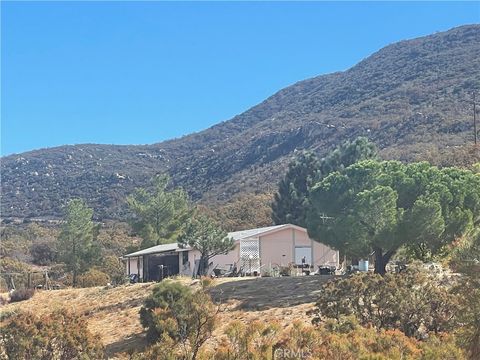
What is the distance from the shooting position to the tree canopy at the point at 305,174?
51.5 meters

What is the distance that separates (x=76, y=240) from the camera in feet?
174

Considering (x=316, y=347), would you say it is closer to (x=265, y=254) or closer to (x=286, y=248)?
(x=265, y=254)

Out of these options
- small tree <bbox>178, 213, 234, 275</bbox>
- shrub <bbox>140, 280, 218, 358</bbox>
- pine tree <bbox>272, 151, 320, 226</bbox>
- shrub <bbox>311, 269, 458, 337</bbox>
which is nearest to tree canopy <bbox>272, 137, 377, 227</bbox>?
pine tree <bbox>272, 151, 320, 226</bbox>

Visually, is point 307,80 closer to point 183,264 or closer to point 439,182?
point 183,264

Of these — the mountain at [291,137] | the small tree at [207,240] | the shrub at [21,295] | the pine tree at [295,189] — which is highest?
the mountain at [291,137]

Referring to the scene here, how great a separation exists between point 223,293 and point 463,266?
18.8 meters

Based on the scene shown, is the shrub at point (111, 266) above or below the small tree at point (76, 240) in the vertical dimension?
below

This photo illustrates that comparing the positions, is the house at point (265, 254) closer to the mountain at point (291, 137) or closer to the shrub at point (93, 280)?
the shrub at point (93, 280)

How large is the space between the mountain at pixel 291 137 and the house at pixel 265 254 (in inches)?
755

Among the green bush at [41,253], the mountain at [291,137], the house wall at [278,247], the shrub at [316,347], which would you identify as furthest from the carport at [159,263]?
the shrub at [316,347]

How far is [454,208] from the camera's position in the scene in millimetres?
28406

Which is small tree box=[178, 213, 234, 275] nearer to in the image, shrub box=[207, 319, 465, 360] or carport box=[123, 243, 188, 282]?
carport box=[123, 243, 188, 282]

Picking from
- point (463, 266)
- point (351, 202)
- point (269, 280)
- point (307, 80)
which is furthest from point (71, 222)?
point (307, 80)

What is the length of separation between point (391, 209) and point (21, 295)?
23.8m
